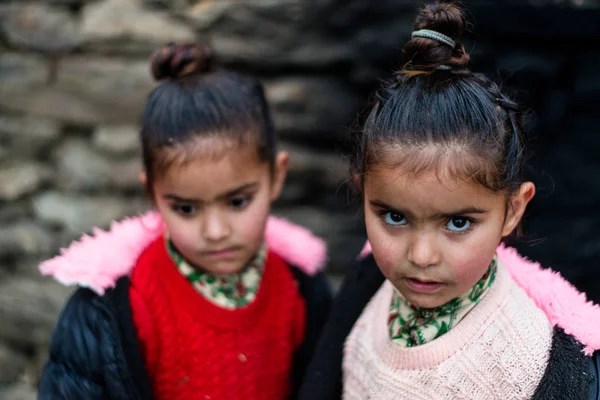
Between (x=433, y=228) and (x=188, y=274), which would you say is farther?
(x=188, y=274)

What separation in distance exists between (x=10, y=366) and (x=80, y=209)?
68 cm

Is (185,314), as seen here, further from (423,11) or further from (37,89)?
(37,89)

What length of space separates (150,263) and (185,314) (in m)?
0.16

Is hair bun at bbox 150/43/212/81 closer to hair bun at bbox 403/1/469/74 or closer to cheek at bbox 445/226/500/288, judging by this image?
hair bun at bbox 403/1/469/74

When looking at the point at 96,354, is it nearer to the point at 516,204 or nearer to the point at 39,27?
the point at 516,204

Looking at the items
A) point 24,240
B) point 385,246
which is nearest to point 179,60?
point 385,246

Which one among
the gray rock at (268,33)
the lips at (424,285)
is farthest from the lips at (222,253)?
the gray rock at (268,33)

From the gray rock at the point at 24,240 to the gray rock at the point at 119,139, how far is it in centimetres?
44

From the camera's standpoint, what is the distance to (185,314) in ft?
5.75

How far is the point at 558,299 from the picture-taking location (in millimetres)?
1399

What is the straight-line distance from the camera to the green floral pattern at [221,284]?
1798 mm

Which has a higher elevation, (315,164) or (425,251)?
(425,251)

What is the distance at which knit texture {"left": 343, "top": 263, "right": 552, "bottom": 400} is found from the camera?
130 centimetres

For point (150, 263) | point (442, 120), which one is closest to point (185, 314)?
point (150, 263)
